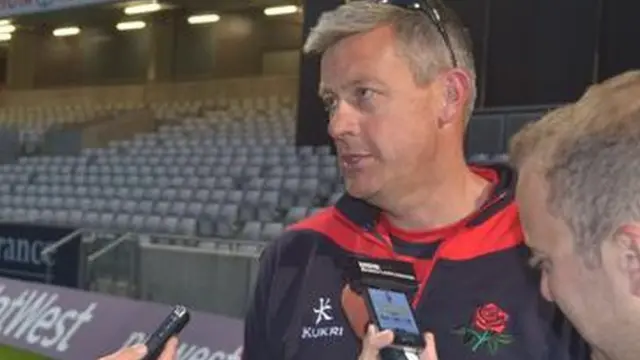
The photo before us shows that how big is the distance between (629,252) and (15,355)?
5.67 m

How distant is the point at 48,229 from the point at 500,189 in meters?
6.98

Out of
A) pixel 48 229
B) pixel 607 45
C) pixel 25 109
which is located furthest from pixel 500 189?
pixel 25 109

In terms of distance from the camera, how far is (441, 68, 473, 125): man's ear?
1.75 metres

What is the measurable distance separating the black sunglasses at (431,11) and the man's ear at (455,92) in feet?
0.07

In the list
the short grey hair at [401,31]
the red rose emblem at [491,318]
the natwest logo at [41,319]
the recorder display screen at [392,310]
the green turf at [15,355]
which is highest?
the short grey hair at [401,31]

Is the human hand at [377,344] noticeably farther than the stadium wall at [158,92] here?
No

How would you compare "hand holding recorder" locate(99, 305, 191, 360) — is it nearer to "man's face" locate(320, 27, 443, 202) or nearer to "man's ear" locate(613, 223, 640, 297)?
"man's face" locate(320, 27, 443, 202)

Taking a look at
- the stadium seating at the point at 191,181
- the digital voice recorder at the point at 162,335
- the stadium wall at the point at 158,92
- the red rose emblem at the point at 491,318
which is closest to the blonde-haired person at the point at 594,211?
the red rose emblem at the point at 491,318

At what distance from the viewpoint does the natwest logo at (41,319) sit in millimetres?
6043

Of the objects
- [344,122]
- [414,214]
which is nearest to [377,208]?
[414,214]

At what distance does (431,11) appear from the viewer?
1.74m

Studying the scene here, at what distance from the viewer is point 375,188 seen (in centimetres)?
173

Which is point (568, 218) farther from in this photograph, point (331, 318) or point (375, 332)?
point (331, 318)

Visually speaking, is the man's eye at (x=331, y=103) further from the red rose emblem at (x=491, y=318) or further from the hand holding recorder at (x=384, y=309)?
the red rose emblem at (x=491, y=318)
